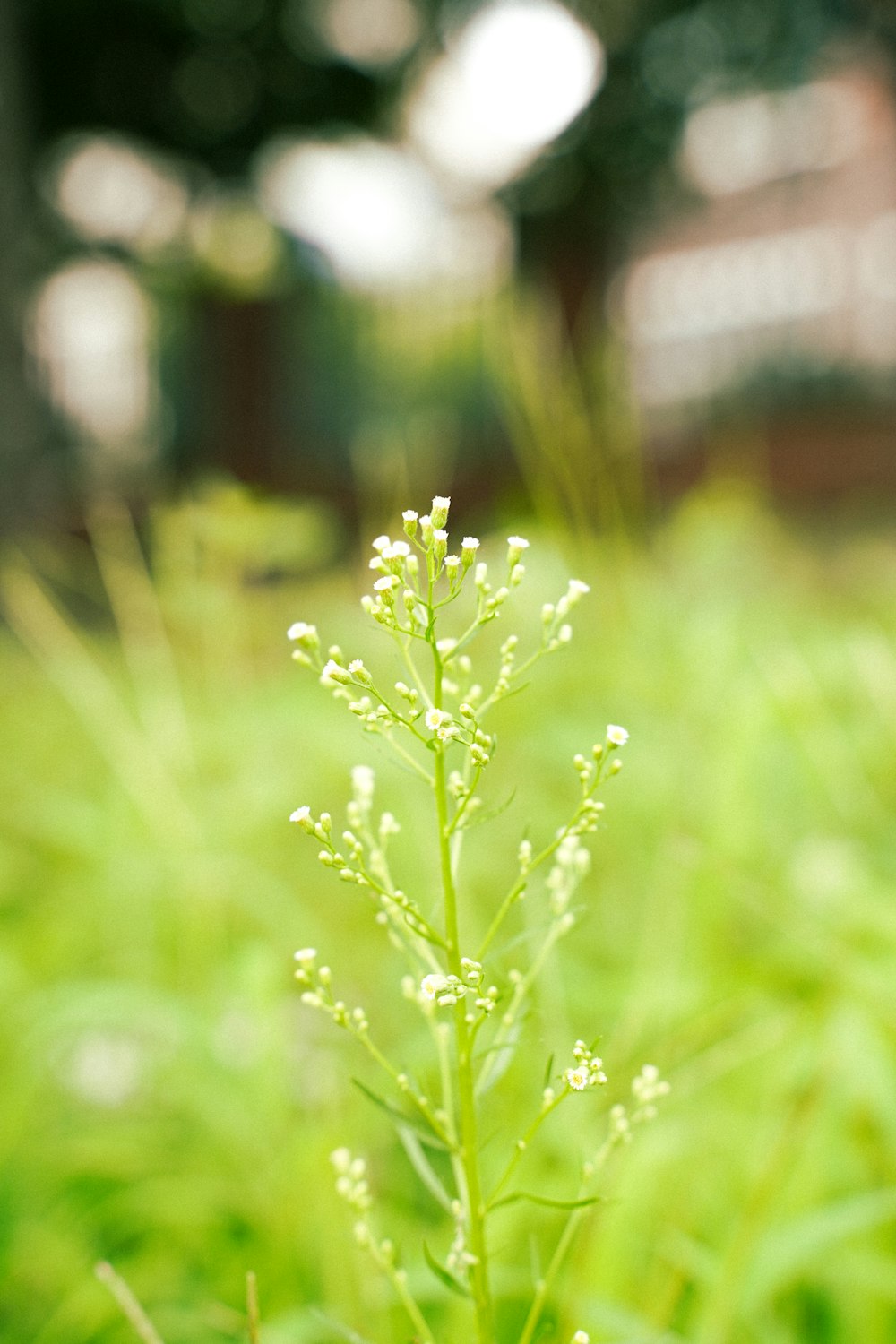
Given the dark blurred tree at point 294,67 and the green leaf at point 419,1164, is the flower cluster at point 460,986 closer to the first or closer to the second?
the green leaf at point 419,1164

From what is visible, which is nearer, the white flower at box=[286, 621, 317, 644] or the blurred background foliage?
the white flower at box=[286, 621, 317, 644]

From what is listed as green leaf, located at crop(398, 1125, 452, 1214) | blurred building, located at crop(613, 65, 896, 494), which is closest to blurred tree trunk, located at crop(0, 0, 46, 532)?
blurred building, located at crop(613, 65, 896, 494)

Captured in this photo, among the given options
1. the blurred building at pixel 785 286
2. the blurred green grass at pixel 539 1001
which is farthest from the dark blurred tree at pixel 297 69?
the blurred green grass at pixel 539 1001

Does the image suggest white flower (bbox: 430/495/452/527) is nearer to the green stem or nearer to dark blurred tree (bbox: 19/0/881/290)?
the green stem

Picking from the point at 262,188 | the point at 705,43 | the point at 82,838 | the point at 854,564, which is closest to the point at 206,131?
the point at 262,188

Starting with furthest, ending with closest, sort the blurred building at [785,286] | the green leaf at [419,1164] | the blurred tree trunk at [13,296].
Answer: the blurred building at [785,286]
the blurred tree trunk at [13,296]
the green leaf at [419,1164]

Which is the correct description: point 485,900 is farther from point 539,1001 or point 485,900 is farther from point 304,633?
point 304,633
